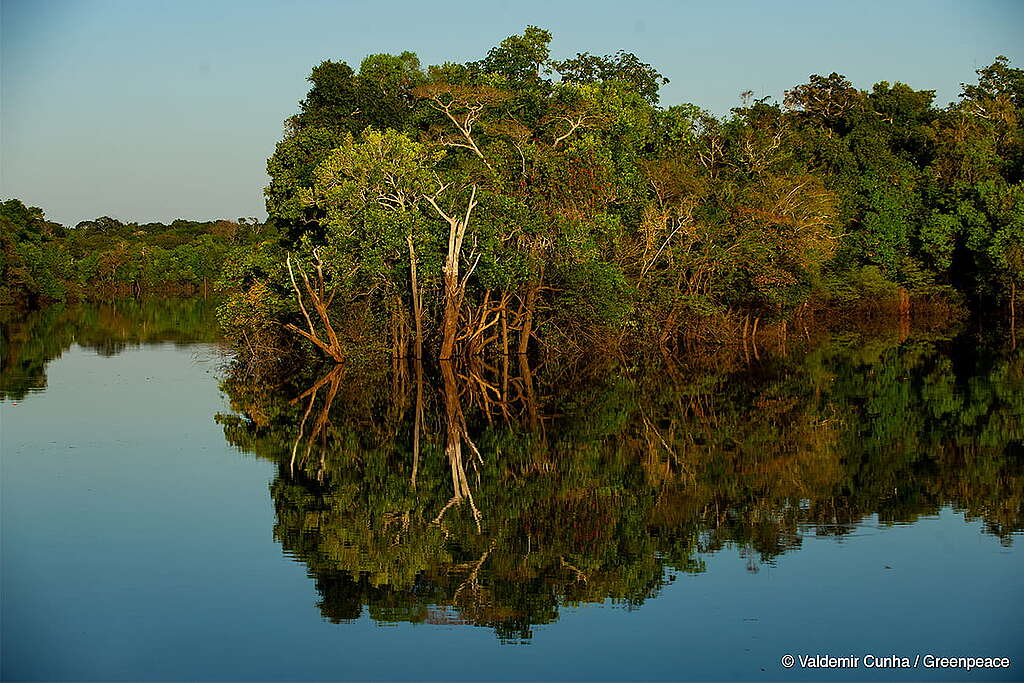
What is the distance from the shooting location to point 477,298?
104 ft

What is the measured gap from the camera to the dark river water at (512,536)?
335 inches

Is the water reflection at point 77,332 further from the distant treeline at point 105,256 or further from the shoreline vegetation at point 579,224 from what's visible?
the shoreline vegetation at point 579,224

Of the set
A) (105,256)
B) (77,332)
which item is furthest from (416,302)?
(105,256)

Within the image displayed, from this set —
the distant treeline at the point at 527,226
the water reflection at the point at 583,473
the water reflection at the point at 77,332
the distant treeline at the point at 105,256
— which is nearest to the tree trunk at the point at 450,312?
the distant treeline at the point at 527,226

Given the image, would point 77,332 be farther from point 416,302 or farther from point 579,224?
point 579,224

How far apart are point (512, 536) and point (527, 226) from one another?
58.3ft

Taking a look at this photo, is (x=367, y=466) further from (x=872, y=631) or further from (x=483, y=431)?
(x=872, y=631)

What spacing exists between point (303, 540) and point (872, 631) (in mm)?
5731

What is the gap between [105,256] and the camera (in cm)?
10050

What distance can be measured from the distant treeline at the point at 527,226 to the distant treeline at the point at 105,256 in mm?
29787

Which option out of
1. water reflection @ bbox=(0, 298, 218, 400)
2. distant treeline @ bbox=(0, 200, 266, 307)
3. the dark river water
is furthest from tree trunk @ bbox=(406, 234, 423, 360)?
distant treeline @ bbox=(0, 200, 266, 307)

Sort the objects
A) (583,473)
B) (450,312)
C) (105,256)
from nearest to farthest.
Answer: (583,473) < (450,312) < (105,256)

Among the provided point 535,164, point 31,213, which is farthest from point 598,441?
point 31,213

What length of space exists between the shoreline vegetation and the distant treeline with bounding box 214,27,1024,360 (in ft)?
0.26
